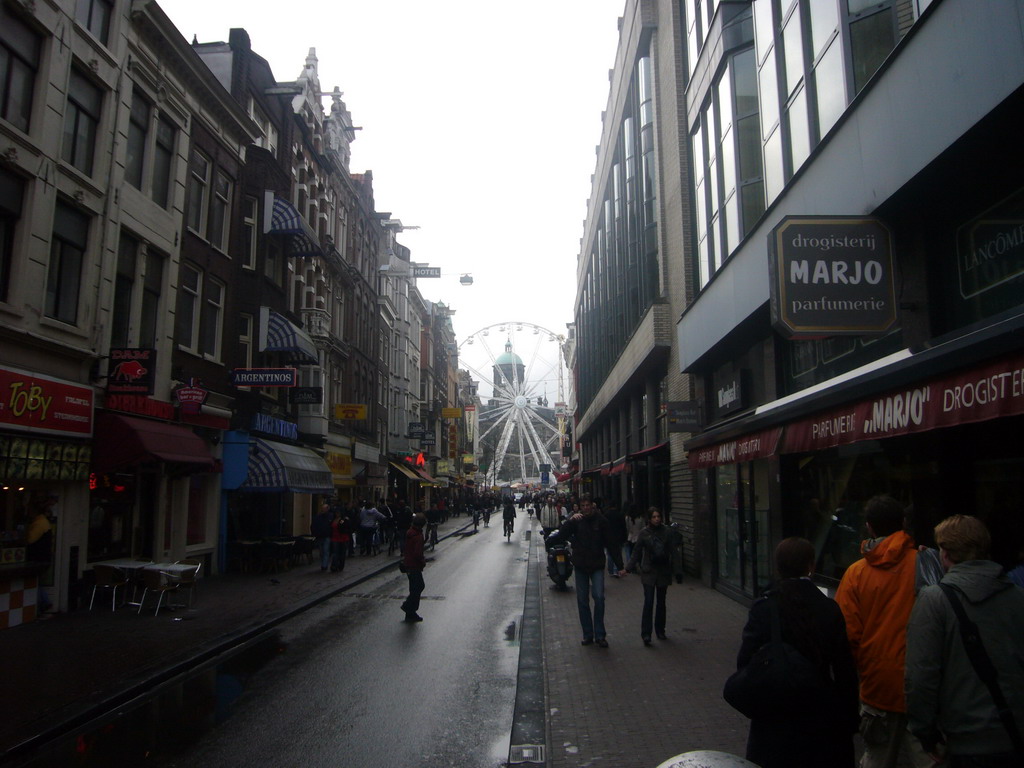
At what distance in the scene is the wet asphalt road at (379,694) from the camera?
6.29m

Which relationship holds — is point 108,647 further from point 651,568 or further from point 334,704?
point 651,568

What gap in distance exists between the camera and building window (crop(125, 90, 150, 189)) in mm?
16156

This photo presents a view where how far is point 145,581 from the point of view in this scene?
13461 mm

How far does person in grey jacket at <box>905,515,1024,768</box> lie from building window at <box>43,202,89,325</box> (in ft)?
45.6

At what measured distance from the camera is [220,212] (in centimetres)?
2073

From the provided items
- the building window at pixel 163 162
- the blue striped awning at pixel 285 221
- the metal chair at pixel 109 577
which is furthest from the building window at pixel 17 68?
the blue striped awning at pixel 285 221

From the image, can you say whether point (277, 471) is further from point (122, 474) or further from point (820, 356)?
point (820, 356)

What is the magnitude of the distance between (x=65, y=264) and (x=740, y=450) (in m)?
11.8

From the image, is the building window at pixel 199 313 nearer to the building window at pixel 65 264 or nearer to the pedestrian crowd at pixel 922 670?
the building window at pixel 65 264

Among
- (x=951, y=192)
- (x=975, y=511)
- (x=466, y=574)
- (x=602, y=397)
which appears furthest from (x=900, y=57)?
(x=602, y=397)

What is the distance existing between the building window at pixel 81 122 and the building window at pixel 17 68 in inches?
36.8

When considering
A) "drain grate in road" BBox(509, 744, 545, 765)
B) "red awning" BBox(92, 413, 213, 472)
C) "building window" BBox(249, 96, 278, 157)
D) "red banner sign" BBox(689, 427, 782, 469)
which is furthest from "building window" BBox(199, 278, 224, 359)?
"drain grate in road" BBox(509, 744, 545, 765)

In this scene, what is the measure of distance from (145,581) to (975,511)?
12368mm

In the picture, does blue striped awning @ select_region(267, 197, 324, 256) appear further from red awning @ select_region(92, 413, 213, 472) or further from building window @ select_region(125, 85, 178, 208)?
red awning @ select_region(92, 413, 213, 472)
